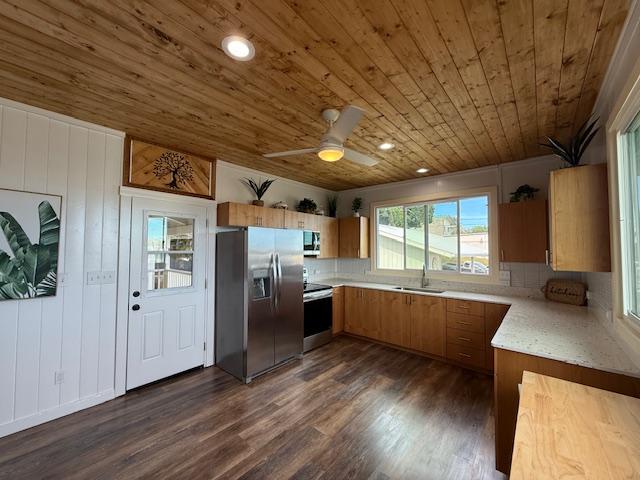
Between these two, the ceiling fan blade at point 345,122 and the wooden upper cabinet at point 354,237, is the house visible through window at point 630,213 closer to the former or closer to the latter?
the ceiling fan blade at point 345,122

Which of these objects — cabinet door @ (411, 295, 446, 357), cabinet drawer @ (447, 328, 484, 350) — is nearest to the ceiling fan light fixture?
cabinet door @ (411, 295, 446, 357)

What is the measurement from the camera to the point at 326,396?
2746 millimetres

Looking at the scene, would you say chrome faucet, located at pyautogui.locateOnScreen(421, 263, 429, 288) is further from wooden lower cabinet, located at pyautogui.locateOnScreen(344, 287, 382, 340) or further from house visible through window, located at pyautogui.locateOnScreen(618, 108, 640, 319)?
house visible through window, located at pyautogui.locateOnScreen(618, 108, 640, 319)

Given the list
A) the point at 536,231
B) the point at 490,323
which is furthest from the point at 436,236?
the point at 490,323

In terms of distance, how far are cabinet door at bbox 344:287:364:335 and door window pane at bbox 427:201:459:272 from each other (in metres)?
1.27

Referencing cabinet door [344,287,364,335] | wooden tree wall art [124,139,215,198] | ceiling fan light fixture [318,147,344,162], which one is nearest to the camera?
ceiling fan light fixture [318,147,344,162]

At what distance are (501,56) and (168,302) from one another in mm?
3734

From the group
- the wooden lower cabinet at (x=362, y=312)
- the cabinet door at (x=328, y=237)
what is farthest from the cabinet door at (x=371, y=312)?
the cabinet door at (x=328, y=237)

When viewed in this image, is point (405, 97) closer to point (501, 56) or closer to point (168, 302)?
point (501, 56)

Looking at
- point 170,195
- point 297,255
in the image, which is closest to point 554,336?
point 297,255

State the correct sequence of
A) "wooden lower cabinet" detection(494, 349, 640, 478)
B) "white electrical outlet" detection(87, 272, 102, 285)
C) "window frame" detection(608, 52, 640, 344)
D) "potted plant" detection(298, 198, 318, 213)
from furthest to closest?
1. "potted plant" detection(298, 198, 318, 213)
2. "white electrical outlet" detection(87, 272, 102, 285)
3. "wooden lower cabinet" detection(494, 349, 640, 478)
4. "window frame" detection(608, 52, 640, 344)

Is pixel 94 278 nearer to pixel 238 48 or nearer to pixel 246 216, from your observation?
pixel 246 216

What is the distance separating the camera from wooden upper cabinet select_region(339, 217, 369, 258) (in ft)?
15.9

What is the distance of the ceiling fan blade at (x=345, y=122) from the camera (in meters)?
1.89
